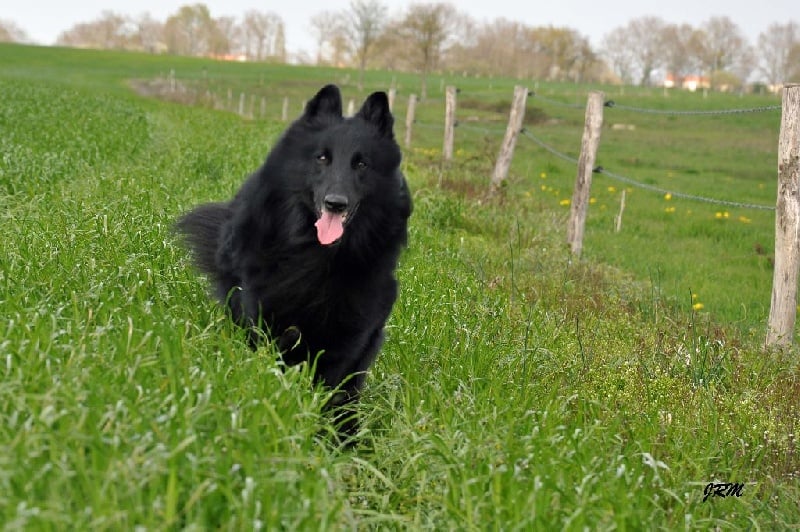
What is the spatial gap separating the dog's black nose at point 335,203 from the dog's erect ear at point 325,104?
613mm

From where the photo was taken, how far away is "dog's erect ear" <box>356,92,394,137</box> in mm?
4660

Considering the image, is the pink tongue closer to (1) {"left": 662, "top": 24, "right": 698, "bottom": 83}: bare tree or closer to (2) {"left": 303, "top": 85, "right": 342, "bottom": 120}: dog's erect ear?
(2) {"left": 303, "top": 85, "right": 342, "bottom": 120}: dog's erect ear

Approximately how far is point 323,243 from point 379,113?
871 mm

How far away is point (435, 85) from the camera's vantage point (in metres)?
70.9

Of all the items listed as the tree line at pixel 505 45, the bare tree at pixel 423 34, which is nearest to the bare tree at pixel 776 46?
the tree line at pixel 505 45

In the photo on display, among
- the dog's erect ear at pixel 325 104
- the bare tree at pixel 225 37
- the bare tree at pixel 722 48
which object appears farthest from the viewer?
the bare tree at pixel 225 37

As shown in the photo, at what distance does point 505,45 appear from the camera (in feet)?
348

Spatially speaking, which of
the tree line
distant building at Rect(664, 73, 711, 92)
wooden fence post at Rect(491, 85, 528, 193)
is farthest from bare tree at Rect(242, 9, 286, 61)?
wooden fence post at Rect(491, 85, 528, 193)

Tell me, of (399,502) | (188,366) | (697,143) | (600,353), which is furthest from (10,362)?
(697,143)

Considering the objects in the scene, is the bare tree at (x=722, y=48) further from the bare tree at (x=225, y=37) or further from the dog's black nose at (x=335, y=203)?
the dog's black nose at (x=335, y=203)

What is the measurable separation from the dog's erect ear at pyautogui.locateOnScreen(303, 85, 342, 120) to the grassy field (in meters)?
1.19

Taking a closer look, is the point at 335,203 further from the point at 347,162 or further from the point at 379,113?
the point at 379,113

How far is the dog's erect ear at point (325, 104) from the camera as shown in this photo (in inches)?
181

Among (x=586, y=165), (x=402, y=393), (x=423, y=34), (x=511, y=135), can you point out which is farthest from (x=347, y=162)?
(x=423, y=34)
